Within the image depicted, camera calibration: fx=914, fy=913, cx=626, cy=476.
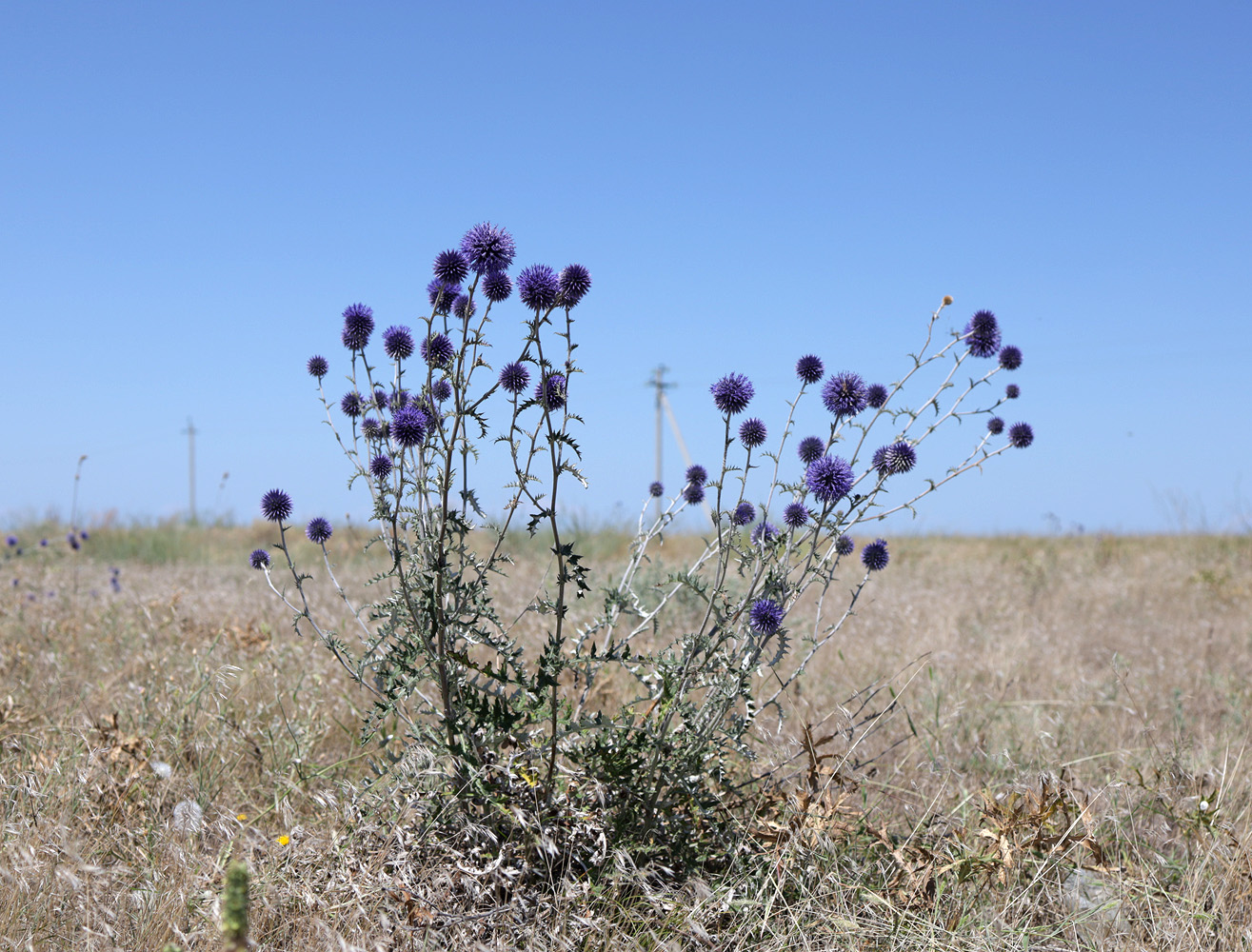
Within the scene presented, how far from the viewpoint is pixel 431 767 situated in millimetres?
2529

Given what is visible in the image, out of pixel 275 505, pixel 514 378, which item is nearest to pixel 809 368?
pixel 514 378

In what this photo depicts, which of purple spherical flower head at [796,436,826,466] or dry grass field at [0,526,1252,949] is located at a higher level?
purple spherical flower head at [796,436,826,466]

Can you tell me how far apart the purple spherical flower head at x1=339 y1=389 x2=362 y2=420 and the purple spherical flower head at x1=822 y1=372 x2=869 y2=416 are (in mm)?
1626

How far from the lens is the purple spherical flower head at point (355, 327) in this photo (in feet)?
9.59

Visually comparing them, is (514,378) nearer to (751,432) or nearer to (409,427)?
(409,427)

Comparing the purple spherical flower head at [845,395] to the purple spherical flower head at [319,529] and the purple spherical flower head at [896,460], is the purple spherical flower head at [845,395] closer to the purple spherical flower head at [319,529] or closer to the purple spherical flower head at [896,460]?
the purple spherical flower head at [896,460]

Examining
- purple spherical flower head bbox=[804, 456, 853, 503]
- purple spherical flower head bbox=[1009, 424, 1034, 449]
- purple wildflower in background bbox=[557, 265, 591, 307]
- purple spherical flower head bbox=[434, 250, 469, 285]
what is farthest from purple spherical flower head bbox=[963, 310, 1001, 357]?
purple spherical flower head bbox=[434, 250, 469, 285]

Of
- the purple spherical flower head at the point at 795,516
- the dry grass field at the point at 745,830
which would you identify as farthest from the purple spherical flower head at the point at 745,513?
the dry grass field at the point at 745,830

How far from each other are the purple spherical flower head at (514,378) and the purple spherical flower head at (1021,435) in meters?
2.14

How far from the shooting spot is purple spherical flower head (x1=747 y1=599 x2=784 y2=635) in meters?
2.69

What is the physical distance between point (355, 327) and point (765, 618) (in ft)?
5.17

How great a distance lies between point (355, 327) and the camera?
9.59ft

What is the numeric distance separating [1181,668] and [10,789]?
6.43 m

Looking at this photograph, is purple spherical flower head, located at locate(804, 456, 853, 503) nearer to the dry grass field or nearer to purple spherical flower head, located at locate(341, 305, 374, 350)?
the dry grass field
